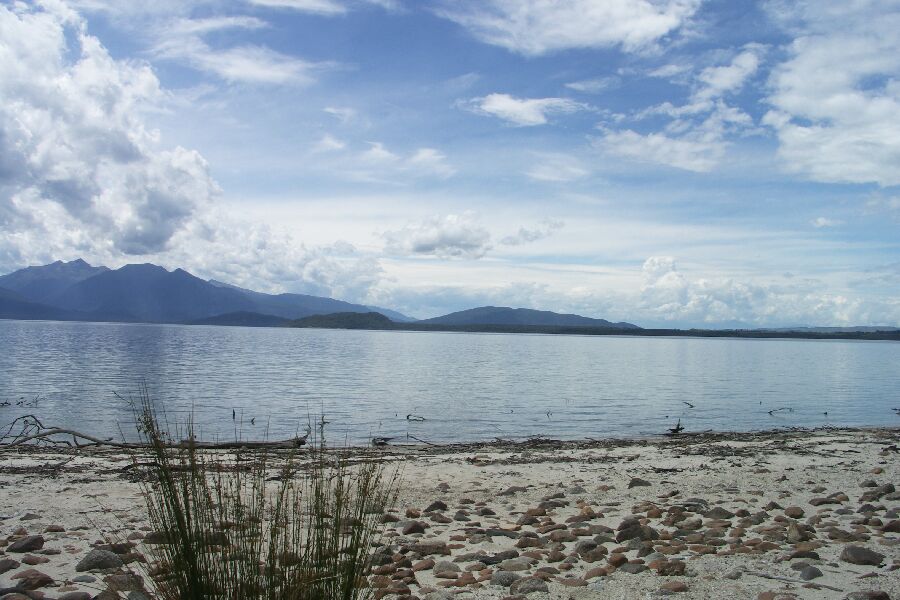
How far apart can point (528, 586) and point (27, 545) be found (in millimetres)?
6359

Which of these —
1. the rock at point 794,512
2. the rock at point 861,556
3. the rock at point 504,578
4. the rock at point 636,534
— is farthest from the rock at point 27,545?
the rock at point 794,512

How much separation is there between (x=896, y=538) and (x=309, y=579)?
8.10m

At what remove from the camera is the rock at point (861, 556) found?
24.4ft

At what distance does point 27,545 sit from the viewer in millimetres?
8117

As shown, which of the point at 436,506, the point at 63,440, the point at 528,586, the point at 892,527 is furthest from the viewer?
the point at 63,440

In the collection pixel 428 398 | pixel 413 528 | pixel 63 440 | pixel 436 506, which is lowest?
pixel 428 398

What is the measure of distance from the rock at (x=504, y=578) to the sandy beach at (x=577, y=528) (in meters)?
0.01

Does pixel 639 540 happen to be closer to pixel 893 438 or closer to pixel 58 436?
pixel 893 438

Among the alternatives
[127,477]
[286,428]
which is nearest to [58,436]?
[286,428]

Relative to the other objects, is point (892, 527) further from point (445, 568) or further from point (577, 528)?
point (445, 568)

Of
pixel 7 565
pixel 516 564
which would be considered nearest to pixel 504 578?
pixel 516 564

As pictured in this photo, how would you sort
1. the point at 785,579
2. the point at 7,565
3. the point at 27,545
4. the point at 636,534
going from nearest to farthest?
the point at 785,579, the point at 7,565, the point at 27,545, the point at 636,534

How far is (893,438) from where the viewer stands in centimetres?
2300

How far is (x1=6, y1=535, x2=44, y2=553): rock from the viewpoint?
8047 millimetres
